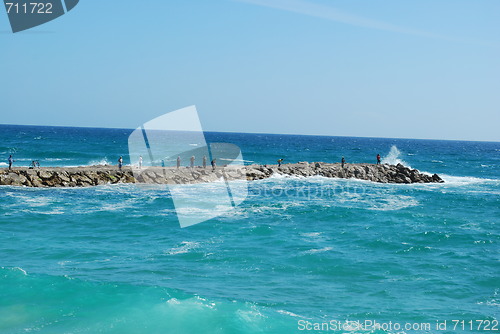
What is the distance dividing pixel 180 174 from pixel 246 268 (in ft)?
73.4

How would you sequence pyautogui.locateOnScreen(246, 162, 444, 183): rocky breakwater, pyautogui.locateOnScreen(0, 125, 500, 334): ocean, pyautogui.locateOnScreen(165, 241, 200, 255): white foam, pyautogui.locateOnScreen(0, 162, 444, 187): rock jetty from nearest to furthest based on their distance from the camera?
1. pyautogui.locateOnScreen(0, 125, 500, 334): ocean
2. pyautogui.locateOnScreen(165, 241, 200, 255): white foam
3. pyautogui.locateOnScreen(0, 162, 444, 187): rock jetty
4. pyautogui.locateOnScreen(246, 162, 444, 183): rocky breakwater

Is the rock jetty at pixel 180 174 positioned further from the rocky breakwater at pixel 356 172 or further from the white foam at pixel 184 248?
the white foam at pixel 184 248

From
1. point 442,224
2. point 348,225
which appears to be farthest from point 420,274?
point 442,224

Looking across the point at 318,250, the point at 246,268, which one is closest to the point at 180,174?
the point at 318,250

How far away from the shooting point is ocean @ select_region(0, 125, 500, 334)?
35.8ft

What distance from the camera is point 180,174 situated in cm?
3622

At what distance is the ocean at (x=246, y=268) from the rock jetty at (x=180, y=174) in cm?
442

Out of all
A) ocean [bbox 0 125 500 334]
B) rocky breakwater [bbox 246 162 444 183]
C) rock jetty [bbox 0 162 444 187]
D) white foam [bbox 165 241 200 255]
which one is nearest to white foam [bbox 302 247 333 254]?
ocean [bbox 0 125 500 334]

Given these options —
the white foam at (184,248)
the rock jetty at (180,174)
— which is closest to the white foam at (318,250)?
the white foam at (184,248)

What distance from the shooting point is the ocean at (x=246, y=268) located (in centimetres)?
1091

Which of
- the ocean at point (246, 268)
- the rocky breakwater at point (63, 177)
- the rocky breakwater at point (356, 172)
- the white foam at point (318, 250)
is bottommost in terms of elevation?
the ocean at point (246, 268)

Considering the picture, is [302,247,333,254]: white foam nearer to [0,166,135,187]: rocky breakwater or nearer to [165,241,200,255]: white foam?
[165,241,200,255]: white foam

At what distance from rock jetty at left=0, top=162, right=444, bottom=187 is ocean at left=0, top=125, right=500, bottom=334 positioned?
4.42m

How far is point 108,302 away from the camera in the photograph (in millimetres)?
11508
